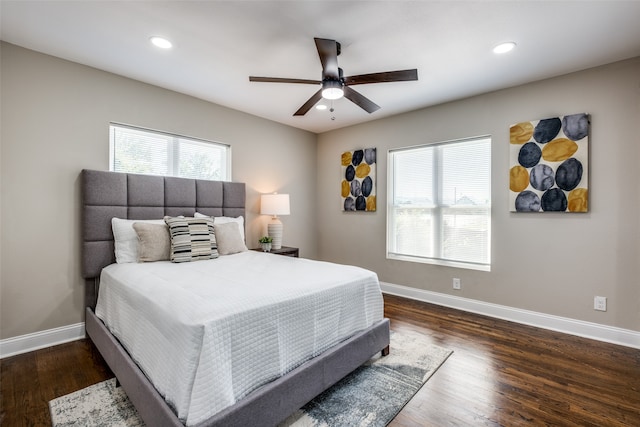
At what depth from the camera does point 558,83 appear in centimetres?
301

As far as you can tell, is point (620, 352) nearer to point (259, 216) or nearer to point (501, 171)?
point (501, 171)

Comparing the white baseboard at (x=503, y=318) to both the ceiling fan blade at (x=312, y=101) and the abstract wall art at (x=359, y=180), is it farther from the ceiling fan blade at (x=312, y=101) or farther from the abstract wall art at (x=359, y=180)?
the ceiling fan blade at (x=312, y=101)

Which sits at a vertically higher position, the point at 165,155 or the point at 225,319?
the point at 165,155

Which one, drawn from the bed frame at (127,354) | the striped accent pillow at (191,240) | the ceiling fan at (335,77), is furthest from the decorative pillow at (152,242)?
the ceiling fan at (335,77)

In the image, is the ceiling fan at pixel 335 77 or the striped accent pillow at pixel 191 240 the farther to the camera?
the striped accent pillow at pixel 191 240

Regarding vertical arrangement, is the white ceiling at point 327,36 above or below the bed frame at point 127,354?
above

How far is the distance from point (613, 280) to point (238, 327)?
11.1ft

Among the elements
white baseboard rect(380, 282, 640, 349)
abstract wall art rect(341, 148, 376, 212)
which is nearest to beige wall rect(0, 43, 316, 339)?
abstract wall art rect(341, 148, 376, 212)

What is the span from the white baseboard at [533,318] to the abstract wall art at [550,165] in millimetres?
1113

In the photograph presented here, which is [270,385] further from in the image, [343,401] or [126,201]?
[126,201]

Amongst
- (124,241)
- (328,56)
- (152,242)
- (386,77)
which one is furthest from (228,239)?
(386,77)

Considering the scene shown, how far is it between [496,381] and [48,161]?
13.4ft

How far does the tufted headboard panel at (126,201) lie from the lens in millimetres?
2760

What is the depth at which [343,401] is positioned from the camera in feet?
6.18
